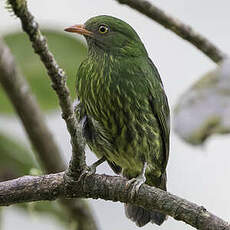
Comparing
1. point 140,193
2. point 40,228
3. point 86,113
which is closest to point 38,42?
point 140,193

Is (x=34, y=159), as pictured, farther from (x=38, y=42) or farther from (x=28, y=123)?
(x=38, y=42)

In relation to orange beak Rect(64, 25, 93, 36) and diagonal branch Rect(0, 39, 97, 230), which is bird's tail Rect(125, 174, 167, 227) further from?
orange beak Rect(64, 25, 93, 36)

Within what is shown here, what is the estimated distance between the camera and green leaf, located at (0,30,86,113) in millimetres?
4246

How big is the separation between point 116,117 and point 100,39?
0.53 metres

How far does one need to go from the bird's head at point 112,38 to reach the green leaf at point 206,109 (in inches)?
58.4

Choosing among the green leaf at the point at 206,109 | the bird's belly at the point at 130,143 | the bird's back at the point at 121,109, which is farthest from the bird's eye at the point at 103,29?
the green leaf at the point at 206,109

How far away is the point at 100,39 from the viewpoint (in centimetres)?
371

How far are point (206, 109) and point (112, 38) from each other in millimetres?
1723

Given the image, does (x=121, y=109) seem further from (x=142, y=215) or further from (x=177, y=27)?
(x=142, y=215)

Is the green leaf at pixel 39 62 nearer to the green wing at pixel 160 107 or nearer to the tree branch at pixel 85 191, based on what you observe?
the green wing at pixel 160 107

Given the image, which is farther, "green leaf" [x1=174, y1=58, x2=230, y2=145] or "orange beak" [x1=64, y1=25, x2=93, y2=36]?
"orange beak" [x1=64, y1=25, x2=93, y2=36]

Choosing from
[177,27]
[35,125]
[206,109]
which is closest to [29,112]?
[35,125]

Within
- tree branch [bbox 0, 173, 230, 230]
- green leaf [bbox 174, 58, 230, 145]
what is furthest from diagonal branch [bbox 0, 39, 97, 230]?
green leaf [bbox 174, 58, 230, 145]

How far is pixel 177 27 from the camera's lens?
347cm
